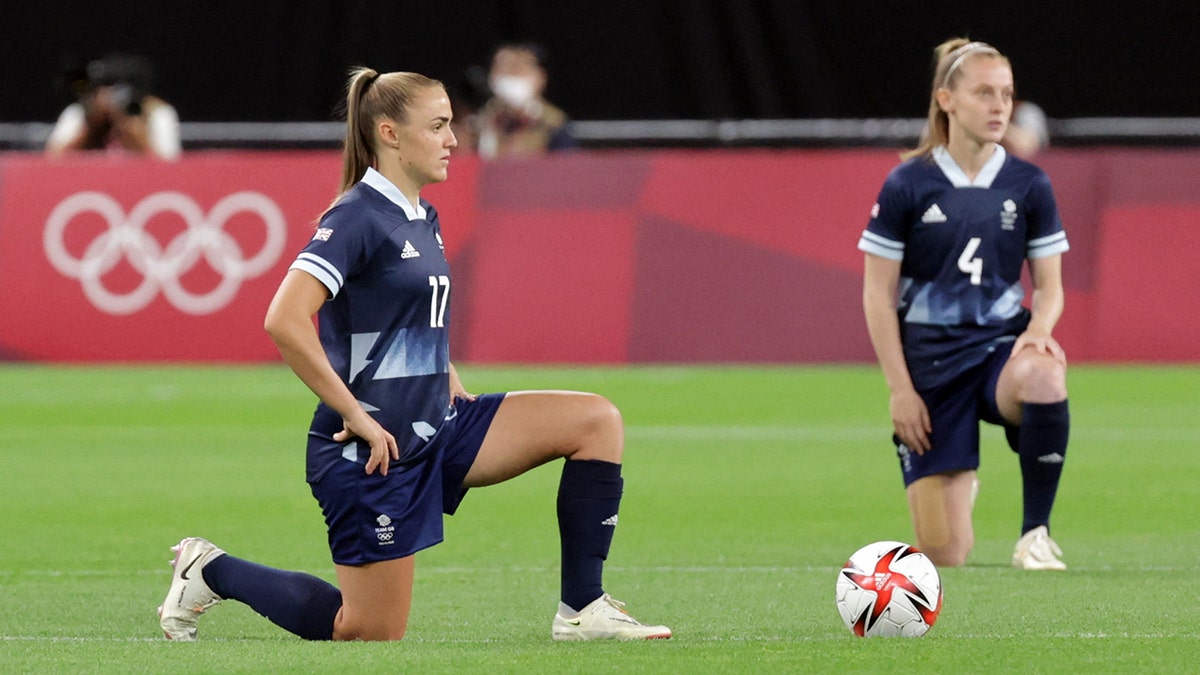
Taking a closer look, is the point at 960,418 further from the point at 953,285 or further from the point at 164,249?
the point at 164,249

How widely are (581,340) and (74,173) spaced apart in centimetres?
444

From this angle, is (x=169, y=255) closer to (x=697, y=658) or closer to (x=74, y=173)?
(x=74, y=173)

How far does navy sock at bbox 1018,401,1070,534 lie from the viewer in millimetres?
7309

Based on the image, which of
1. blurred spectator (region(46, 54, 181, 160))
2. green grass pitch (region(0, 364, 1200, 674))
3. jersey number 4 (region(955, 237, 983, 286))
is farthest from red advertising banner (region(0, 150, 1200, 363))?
jersey number 4 (region(955, 237, 983, 286))

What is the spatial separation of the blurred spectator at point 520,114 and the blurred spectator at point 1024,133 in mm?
3810

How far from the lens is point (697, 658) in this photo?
17.2 ft

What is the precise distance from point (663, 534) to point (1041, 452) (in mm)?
1777

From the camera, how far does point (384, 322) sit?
227 inches

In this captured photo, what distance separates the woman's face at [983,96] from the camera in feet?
24.3

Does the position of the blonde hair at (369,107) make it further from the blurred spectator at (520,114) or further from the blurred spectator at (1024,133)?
the blurred spectator at (520,114)

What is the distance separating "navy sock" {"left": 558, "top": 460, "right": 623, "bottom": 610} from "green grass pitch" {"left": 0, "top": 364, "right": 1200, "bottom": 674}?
0.21 meters

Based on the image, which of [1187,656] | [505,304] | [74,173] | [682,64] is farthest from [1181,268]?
[1187,656]

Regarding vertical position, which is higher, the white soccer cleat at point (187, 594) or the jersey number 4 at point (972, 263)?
the jersey number 4 at point (972, 263)

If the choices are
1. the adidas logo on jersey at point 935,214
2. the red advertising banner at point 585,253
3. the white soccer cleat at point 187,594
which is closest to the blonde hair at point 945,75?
the adidas logo on jersey at point 935,214
